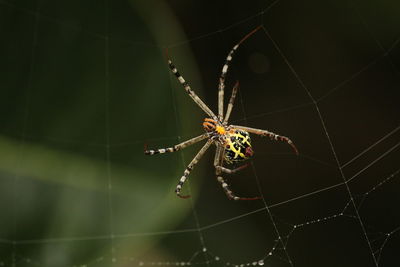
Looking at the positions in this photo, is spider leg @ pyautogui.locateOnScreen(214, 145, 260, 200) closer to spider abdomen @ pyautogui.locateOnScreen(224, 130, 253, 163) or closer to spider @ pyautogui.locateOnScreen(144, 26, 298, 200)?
spider @ pyautogui.locateOnScreen(144, 26, 298, 200)


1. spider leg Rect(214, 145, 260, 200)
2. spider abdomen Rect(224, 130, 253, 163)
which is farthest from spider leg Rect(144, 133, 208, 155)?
spider abdomen Rect(224, 130, 253, 163)

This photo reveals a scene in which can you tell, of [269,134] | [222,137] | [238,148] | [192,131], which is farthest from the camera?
[192,131]

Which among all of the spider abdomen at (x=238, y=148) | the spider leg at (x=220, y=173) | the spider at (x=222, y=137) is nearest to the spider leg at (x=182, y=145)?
the spider at (x=222, y=137)

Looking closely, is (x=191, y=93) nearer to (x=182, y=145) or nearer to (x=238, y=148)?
(x=182, y=145)

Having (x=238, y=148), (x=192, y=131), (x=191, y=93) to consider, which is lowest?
(x=238, y=148)

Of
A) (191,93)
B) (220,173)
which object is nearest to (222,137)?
(220,173)

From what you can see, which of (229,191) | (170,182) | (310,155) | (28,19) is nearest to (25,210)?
(170,182)
